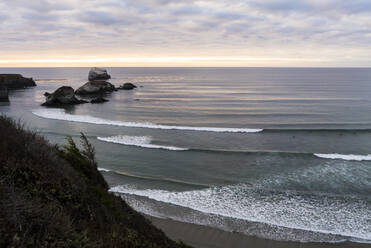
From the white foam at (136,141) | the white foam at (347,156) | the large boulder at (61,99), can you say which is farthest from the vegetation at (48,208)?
the large boulder at (61,99)

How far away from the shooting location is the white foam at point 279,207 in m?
11.1

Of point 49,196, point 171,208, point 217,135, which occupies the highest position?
point 49,196

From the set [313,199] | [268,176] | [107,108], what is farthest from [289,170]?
[107,108]

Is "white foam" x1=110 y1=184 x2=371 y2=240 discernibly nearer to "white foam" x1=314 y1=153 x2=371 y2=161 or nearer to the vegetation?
the vegetation

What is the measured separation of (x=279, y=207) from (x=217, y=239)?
400cm

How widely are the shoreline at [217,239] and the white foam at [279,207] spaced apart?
3.47 ft

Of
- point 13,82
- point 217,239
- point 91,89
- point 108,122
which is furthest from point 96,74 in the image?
point 217,239

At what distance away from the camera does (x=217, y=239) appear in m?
10.4

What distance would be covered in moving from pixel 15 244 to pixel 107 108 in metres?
39.7

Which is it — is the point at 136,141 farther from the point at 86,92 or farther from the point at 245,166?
the point at 86,92

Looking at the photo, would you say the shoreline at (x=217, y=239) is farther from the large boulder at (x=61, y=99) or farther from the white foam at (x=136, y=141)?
the large boulder at (x=61, y=99)

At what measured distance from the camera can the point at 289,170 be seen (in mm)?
17016

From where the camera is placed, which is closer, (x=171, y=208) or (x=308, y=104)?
(x=171, y=208)

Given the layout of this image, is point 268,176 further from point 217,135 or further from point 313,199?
point 217,135
